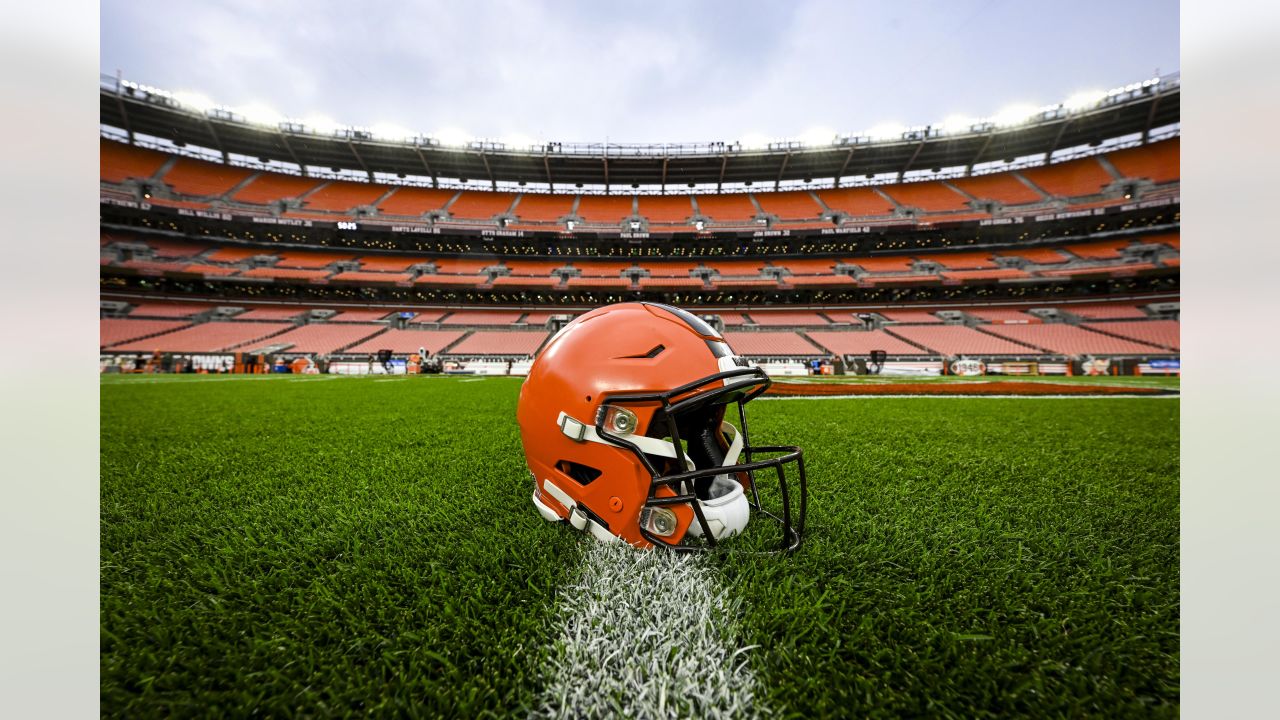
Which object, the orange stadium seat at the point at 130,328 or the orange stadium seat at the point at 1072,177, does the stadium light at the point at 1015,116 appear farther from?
the orange stadium seat at the point at 130,328

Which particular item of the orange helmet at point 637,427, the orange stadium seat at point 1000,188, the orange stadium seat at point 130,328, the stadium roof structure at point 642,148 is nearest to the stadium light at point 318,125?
the stadium roof structure at point 642,148

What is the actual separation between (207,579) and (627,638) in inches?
41.7

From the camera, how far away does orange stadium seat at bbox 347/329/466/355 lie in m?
18.9

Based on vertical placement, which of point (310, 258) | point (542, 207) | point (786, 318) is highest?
point (542, 207)

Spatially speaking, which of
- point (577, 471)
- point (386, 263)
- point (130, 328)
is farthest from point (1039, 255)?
point (130, 328)

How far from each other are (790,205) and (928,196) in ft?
24.7

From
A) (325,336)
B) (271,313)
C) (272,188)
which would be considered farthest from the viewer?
(272,188)

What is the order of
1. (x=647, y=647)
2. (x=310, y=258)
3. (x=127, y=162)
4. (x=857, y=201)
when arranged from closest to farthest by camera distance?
(x=647, y=647) → (x=127, y=162) → (x=310, y=258) → (x=857, y=201)

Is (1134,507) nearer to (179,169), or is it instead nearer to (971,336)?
(971,336)

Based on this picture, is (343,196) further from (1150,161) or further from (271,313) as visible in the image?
(1150,161)

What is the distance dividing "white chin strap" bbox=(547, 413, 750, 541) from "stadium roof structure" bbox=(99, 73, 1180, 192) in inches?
1063

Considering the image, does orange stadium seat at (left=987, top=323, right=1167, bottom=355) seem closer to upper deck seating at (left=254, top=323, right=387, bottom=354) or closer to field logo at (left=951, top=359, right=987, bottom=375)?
field logo at (left=951, top=359, right=987, bottom=375)

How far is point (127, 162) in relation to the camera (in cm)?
2136

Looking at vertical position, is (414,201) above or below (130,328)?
above
